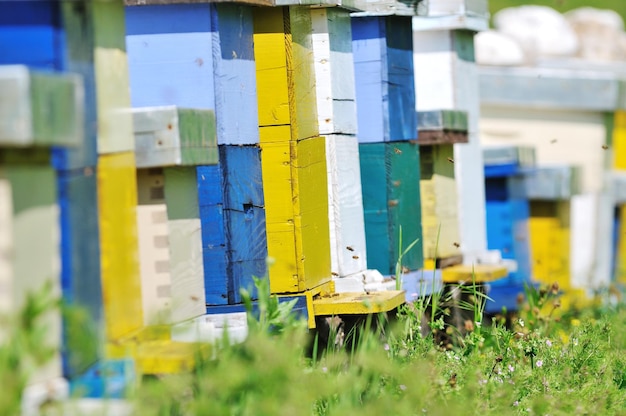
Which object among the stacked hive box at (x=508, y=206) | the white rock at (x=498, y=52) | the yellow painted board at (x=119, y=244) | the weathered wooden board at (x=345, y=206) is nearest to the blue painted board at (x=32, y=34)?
the yellow painted board at (x=119, y=244)

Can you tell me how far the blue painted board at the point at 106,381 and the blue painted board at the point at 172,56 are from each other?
1520mm

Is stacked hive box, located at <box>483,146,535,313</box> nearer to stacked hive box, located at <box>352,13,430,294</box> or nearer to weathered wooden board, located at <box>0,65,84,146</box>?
stacked hive box, located at <box>352,13,430,294</box>

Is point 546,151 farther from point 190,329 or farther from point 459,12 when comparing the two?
point 190,329

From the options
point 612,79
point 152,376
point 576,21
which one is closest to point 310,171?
point 152,376

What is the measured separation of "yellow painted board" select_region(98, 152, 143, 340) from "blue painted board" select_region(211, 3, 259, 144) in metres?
1.14

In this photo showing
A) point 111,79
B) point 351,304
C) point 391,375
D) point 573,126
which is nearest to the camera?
point 111,79

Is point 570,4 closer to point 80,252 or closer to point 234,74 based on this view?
point 234,74

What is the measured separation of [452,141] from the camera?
6.32 metres

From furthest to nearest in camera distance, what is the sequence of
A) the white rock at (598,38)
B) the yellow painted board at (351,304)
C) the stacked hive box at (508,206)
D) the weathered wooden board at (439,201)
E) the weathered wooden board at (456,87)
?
the white rock at (598,38)
the stacked hive box at (508,206)
the weathered wooden board at (456,87)
the weathered wooden board at (439,201)
the yellow painted board at (351,304)

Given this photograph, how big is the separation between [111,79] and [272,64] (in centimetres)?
154

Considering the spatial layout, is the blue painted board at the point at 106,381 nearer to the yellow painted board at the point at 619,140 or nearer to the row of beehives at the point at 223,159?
the row of beehives at the point at 223,159

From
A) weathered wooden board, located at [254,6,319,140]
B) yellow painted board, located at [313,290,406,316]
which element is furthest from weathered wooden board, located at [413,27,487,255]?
weathered wooden board, located at [254,6,319,140]

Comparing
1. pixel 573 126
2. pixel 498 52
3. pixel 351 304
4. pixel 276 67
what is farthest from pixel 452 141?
pixel 573 126

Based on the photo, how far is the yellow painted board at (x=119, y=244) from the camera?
3.16 meters
